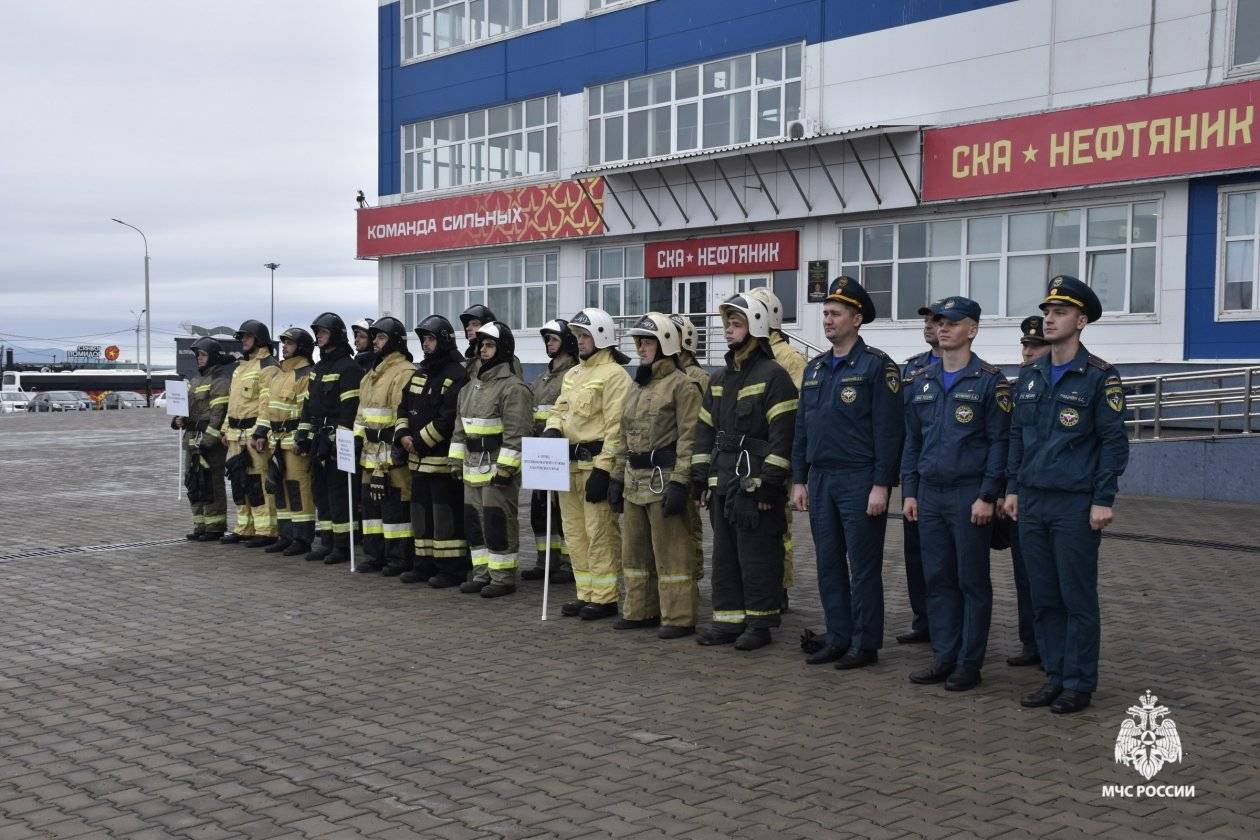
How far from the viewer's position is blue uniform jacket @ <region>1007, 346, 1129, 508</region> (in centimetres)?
657

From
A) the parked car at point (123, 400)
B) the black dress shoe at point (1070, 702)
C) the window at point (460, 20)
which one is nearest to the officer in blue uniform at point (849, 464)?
the black dress shoe at point (1070, 702)

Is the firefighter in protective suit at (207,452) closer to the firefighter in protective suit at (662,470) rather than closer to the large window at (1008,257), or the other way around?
the firefighter in protective suit at (662,470)

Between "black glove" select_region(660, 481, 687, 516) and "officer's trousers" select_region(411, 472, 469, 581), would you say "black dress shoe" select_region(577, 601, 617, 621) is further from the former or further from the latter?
"officer's trousers" select_region(411, 472, 469, 581)

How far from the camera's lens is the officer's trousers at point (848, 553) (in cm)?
771

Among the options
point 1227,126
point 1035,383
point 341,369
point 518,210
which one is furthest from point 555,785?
point 518,210

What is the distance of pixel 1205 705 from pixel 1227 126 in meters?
15.7

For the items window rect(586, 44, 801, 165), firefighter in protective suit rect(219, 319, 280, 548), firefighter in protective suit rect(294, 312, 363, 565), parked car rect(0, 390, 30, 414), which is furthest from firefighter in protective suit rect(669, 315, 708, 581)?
parked car rect(0, 390, 30, 414)

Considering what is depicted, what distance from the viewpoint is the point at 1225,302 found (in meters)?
20.5

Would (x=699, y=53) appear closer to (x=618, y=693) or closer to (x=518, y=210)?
(x=518, y=210)

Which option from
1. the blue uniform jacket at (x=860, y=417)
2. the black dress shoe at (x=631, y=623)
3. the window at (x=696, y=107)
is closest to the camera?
the blue uniform jacket at (x=860, y=417)

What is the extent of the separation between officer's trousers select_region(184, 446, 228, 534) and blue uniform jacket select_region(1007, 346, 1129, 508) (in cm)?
960

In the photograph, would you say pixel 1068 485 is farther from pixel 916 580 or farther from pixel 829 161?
pixel 829 161

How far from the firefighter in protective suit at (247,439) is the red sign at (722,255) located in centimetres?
1578

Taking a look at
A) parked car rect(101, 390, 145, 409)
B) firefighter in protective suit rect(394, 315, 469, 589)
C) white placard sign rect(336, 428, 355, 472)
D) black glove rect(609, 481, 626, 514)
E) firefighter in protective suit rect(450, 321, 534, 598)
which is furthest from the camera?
parked car rect(101, 390, 145, 409)
